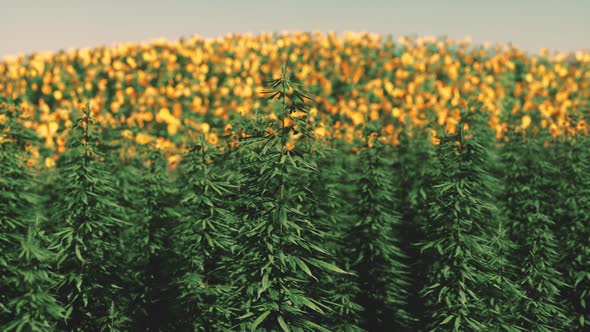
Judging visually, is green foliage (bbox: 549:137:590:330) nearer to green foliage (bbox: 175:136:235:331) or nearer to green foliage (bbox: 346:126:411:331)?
green foliage (bbox: 346:126:411:331)

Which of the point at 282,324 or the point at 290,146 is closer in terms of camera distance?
the point at 282,324

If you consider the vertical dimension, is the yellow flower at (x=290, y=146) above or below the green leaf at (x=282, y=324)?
above

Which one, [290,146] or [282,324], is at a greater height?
[290,146]

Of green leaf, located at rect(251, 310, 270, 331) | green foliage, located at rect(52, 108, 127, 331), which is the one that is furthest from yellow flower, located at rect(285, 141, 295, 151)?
green foliage, located at rect(52, 108, 127, 331)

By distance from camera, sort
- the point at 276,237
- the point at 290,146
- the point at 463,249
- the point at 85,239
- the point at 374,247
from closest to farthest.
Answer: the point at 276,237 < the point at 463,249 < the point at 85,239 < the point at 290,146 < the point at 374,247

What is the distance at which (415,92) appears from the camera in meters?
25.1

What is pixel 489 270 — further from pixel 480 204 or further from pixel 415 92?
pixel 415 92

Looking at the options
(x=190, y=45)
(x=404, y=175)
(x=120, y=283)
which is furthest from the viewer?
(x=190, y=45)

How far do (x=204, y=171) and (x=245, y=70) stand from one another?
18.6m

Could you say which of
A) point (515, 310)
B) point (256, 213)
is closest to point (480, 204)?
point (515, 310)

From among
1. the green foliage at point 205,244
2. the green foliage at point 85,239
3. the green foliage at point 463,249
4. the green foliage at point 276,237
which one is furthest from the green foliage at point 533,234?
the green foliage at point 85,239

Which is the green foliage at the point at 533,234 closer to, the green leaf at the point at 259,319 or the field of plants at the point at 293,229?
the field of plants at the point at 293,229

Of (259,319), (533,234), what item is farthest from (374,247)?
(259,319)

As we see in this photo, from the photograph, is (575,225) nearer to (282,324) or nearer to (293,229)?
(293,229)
